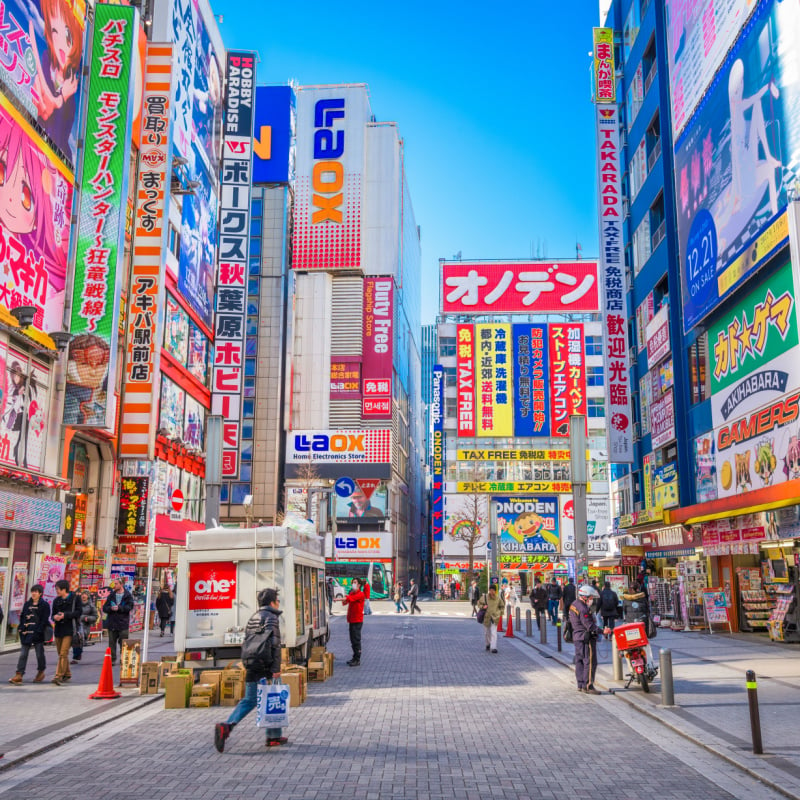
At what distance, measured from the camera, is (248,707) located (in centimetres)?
957

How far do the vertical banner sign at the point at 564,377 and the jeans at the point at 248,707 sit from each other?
2802 inches

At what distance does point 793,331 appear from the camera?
22.8 metres

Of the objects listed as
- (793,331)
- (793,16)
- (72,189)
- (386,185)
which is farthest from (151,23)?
(386,185)

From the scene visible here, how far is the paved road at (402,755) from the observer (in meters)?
7.87

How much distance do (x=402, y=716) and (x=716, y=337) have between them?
21401mm

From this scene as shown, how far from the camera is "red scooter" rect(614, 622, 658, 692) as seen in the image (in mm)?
14156

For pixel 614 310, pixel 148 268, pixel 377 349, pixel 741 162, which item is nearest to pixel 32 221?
pixel 148 268

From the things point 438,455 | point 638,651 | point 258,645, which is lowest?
point 638,651

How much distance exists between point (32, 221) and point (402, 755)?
19.1 m

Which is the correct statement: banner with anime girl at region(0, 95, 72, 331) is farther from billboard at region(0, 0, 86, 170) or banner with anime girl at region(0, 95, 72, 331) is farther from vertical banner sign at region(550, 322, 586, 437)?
vertical banner sign at region(550, 322, 586, 437)

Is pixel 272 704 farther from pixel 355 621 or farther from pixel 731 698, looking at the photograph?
pixel 355 621

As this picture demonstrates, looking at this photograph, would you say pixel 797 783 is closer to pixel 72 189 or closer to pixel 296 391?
pixel 72 189

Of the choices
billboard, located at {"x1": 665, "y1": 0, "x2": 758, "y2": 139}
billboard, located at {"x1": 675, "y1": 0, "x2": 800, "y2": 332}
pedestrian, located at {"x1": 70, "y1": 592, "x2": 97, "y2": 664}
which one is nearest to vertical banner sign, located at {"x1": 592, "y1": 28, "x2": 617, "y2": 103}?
billboard, located at {"x1": 665, "y1": 0, "x2": 758, "y2": 139}

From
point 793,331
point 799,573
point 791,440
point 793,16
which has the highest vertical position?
point 793,16
